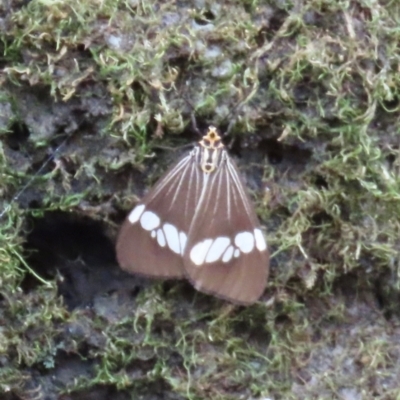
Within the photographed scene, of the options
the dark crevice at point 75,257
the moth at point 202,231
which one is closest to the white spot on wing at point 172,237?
the moth at point 202,231

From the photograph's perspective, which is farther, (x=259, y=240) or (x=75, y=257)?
(x=75, y=257)

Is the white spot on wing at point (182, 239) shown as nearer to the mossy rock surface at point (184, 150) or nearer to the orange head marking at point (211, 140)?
the mossy rock surface at point (184, 150)

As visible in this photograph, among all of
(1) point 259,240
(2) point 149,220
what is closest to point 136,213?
(2) point 149,220

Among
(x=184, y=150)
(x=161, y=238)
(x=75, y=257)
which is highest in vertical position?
(x=184, y=150)

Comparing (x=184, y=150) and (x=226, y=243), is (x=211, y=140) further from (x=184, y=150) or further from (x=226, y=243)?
(x=226, y=243)

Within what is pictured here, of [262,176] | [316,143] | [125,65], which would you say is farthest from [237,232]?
[125,65]

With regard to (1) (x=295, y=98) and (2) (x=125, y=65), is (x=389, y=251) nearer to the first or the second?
(1) (x=295, y=98)
